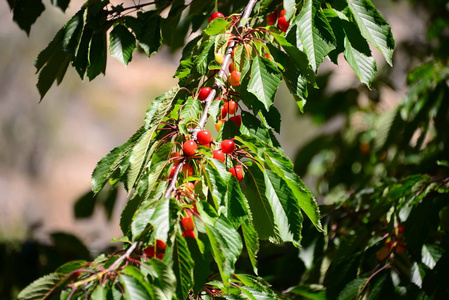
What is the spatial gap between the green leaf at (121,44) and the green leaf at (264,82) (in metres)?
0.37

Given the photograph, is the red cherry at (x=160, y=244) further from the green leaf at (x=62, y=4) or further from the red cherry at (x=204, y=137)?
the green leaf at (x=62, y=4)

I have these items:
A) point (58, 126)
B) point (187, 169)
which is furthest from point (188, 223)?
point (58, 126)

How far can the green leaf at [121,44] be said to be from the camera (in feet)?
3.52

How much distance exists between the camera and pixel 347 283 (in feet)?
3.79

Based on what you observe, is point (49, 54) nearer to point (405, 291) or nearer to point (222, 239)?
point (222, 239)

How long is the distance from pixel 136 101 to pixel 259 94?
28.4 ft

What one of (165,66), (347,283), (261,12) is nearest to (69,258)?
(347,283)

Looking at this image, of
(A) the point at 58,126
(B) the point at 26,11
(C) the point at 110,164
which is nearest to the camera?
(C) the point at 110,164

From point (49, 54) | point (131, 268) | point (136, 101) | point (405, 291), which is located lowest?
point (405, 291)

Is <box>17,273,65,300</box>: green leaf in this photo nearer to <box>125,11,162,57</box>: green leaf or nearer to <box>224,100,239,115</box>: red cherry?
<box>224,100,239,115</box>: red cherry

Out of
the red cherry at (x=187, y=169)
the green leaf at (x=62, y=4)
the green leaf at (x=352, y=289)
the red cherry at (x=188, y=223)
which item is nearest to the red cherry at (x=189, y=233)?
the red cherry at (x=188, y=223)

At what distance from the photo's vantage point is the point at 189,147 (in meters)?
0.76

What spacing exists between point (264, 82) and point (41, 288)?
50cm

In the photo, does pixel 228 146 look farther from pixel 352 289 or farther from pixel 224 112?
pixel 352 289
